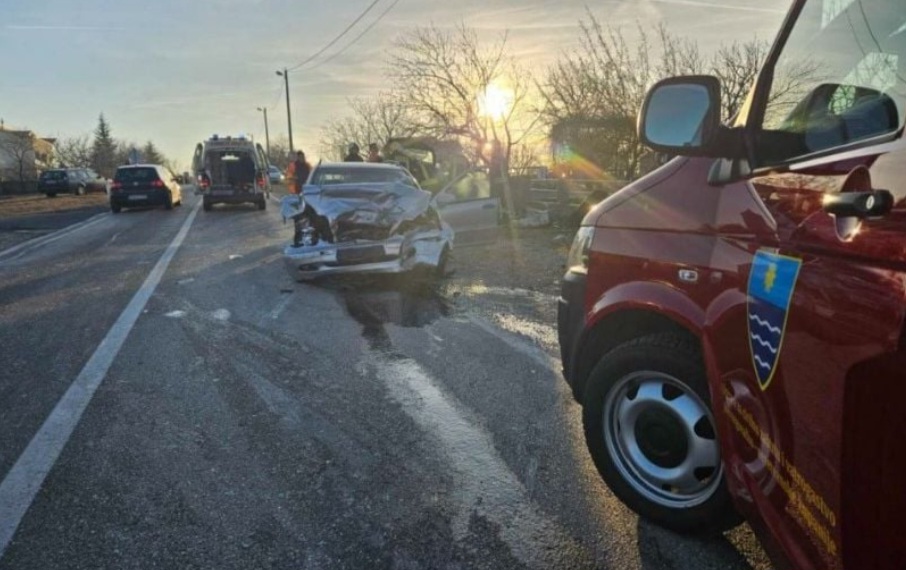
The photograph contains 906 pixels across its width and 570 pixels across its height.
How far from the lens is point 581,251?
3.09 meters

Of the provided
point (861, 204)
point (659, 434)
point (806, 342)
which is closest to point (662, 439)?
point (659, 434)

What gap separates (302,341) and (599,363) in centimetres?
345

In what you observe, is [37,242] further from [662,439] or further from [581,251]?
[662,439]

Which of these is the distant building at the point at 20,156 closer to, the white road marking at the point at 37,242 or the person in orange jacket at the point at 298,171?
the white road marking at the point at 37,242

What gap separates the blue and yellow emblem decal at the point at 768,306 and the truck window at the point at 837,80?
367 millimetres

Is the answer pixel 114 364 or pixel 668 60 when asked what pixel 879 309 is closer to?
pixel 114 364

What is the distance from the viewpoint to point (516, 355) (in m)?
5.21

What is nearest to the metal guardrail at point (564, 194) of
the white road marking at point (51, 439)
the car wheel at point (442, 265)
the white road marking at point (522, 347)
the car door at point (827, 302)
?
the car wheel at point (442, 265)

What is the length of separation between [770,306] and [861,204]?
17.6 inches

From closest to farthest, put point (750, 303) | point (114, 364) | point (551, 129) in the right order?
Result: 1. point (750, 303)
2. point (114, 364)
3. point (551, 129)

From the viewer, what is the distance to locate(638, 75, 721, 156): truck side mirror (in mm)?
2277

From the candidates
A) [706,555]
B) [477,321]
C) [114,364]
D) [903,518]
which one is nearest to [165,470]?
[114,364]

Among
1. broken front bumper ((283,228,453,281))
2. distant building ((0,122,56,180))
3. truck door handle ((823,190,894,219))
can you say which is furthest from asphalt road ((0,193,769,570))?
distant building ((0,122,56,180))

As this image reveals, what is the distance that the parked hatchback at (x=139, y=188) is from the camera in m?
21.4
